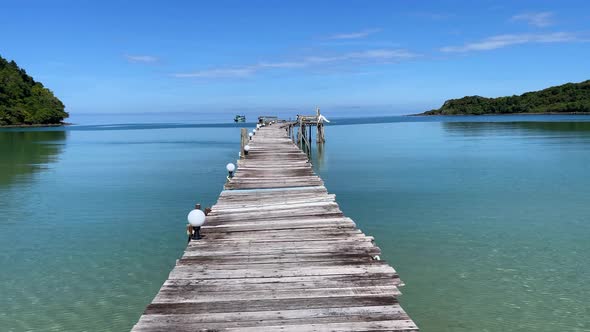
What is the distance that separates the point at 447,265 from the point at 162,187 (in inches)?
660

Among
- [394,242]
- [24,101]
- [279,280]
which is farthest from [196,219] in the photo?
[24,101]

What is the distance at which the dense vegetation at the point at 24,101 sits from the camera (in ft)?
415

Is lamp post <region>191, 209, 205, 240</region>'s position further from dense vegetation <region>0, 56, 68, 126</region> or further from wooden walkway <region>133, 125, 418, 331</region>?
dense vegetation <region>0, 56, 68, 126</region>

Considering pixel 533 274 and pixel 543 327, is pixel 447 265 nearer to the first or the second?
pixel 533 274

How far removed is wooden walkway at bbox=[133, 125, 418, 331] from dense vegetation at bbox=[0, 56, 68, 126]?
13876 cm

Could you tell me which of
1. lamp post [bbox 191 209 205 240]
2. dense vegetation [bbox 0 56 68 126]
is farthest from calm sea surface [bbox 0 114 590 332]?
dense vegetation [bbox 0 56 68 126]

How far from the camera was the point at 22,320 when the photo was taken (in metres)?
8.45

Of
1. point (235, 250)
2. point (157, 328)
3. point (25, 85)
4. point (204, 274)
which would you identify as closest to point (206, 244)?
point (235, 250)

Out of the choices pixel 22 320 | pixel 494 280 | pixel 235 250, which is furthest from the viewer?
pixel 494 280

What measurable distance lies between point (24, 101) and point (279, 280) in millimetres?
152526

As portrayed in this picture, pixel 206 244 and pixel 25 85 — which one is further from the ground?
pixel 25 85

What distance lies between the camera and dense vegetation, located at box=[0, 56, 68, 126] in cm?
12649

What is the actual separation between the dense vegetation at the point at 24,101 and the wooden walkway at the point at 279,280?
13876cm

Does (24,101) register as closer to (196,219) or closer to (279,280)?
(196,219)
